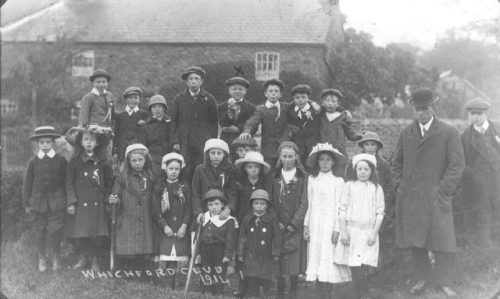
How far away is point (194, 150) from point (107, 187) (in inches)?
48.0

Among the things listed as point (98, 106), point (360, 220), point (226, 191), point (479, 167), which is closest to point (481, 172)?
point (479, 167)

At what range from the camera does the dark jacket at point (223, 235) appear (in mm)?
5707

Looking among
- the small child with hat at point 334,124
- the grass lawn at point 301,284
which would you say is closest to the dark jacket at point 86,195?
the grass lawn at point 301,284

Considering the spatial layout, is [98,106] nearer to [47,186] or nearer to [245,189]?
[47,186]

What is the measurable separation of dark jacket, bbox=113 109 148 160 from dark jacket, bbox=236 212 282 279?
7.13ft

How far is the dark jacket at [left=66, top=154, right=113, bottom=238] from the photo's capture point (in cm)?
626

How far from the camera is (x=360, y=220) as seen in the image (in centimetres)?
559

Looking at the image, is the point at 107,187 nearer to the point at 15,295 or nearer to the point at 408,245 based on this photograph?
the point at 15,295

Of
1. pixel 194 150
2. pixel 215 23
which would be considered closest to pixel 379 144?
pixel 194 150

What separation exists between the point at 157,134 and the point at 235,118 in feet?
→ 3.45

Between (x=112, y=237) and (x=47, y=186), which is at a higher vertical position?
(x=47, y=186)

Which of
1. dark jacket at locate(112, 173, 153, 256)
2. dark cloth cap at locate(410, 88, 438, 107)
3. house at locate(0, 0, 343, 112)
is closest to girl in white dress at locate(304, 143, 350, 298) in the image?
dark cloth cap at locate(410, 88, 438, 107)

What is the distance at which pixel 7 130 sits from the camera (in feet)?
41.7

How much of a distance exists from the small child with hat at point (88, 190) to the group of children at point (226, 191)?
0.01 meters
